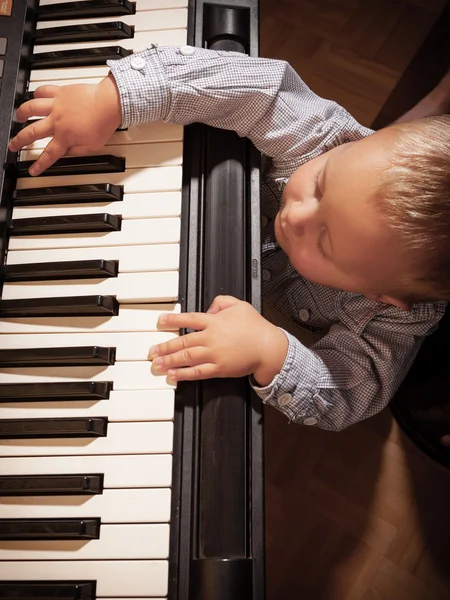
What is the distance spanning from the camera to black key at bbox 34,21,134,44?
3.06ft

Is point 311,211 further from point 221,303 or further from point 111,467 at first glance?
point 111,467

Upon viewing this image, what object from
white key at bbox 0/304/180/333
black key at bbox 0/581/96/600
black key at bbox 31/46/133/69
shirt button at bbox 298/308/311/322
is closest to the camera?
black key at bbox 0/581/96/600

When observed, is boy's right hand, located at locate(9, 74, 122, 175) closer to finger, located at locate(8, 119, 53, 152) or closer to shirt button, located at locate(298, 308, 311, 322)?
finger, located at locate(8, 119, 53, 152)

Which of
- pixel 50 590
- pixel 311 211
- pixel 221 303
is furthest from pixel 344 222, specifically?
pixel 50 590

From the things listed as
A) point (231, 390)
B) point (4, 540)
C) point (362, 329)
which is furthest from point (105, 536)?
point (362, 329)

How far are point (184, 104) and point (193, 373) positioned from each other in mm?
444

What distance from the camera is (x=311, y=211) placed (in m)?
0.83

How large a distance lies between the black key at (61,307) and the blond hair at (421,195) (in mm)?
425

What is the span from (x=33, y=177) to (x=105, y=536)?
22.6 inches

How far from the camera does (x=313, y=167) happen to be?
0.88 meters

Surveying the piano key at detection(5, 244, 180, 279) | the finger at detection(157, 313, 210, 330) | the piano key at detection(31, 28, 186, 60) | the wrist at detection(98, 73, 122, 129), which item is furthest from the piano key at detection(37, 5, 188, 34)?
the finger at detection(157, 313, 210, 330)

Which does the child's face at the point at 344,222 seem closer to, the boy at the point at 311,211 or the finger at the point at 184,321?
the boy at the point at 311,211

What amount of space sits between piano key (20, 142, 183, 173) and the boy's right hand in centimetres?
2

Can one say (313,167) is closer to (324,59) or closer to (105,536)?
(105,536)
